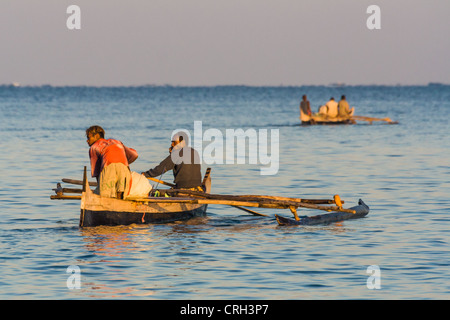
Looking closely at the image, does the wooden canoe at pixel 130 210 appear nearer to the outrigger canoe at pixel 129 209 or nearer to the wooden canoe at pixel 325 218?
the outrigger canoe at pixel 129 209

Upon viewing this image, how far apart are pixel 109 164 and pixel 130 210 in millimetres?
1042

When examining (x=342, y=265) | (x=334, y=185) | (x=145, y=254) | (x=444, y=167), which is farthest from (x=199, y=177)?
(x=444, y=167)

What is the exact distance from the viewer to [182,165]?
16188 mm

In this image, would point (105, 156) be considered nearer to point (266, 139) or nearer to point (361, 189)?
point (361, 189)

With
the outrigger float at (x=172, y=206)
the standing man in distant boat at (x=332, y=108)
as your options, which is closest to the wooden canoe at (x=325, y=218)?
the outrigger float at (x=172, y=206)

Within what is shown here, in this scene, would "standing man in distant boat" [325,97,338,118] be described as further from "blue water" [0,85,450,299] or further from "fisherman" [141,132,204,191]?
"fisherman" [141,132,204,191]

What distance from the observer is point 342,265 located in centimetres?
1233

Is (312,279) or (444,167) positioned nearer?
(312,279)

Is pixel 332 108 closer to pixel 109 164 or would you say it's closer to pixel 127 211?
pixel 127 211

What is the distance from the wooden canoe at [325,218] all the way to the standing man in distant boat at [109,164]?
9.47ft

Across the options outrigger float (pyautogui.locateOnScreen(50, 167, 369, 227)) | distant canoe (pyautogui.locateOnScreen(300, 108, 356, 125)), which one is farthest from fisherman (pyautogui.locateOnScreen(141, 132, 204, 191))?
distant canoe (pyautogui.locateOnScreen(300, 108, 356, 125))

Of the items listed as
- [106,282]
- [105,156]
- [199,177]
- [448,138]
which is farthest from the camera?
[448,138]

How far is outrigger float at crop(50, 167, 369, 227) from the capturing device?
48.1 feet
